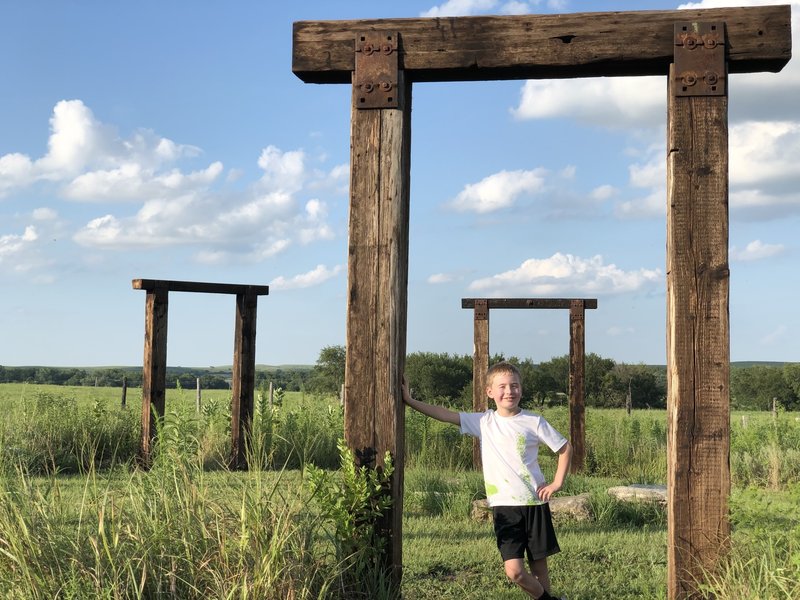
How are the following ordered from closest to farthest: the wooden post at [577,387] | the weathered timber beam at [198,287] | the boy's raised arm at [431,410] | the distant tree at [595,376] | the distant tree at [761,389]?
the boy's raised arm at [431,410] → the weathered timber beam at [198,287] → the wooden post at [577,387] → the distant tree at [595,376] → the distant tree at [761,389]

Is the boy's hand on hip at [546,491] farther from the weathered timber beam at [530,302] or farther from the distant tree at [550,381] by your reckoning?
the distant tree at [550,381]

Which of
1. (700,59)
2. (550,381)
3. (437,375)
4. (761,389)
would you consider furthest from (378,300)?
(761,389)

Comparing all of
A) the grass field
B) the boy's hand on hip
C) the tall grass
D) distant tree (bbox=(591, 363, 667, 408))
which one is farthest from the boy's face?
distant tree (bbox=(591, 363, 667, 408))

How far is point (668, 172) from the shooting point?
4.85 m

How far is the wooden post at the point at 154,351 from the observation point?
37.7ft

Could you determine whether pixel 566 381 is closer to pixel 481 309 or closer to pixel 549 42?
pixel 481 309

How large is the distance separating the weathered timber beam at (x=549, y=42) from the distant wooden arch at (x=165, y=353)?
7039 mm

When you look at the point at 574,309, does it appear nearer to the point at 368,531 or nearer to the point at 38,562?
the point at 368,531

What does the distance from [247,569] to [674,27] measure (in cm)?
365

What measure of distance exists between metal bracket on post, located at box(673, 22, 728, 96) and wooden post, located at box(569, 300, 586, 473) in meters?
7.88

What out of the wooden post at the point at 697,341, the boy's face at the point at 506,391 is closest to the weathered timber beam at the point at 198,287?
the boy's face at the point at 506,391

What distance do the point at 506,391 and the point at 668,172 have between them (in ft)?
5.05

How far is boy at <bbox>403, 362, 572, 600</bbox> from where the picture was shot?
4.78 m

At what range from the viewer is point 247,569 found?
404 cm
